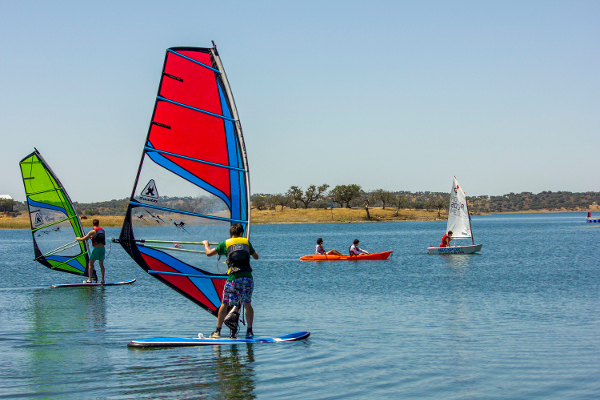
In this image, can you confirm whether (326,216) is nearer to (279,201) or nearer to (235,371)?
(279,201)

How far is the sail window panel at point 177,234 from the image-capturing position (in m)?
7.56

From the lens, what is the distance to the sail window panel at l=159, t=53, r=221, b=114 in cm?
756

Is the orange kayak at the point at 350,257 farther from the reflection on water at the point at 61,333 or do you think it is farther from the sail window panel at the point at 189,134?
the sail window panel at the point at 189,134

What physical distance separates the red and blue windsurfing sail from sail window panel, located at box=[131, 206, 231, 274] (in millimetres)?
13

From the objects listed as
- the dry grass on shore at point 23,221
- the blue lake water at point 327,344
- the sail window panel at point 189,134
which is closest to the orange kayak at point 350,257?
the blue lake water at point 327,344

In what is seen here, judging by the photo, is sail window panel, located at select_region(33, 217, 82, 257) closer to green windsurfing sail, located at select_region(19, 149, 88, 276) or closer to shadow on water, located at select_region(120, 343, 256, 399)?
green windsurfing sail, located at select_region(19, 149, 88, 276)

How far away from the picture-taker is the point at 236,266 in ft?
24.5

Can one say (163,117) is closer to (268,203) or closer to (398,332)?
(398,332)

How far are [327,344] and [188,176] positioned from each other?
3183mm

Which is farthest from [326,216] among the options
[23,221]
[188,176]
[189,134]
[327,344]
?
[189,134]

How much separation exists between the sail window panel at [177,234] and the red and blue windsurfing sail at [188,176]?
0.04ft

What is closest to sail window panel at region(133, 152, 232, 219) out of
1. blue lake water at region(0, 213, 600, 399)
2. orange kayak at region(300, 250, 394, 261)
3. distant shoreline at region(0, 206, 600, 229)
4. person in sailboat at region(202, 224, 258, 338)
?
person in sailboat at region(202, 224, 258, 338)

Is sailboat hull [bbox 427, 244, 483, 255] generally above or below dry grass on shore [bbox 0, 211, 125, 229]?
below

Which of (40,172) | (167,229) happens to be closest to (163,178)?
(167,229)
